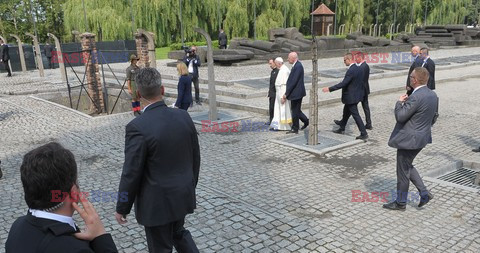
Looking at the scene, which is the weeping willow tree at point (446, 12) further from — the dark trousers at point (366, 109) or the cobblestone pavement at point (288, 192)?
the dark trousers at point (366, 109)

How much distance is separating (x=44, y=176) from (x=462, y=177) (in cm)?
630

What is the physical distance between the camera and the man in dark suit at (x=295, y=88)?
8523 millimetres

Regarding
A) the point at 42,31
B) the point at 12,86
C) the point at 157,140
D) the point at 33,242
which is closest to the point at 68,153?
the point at 33,242

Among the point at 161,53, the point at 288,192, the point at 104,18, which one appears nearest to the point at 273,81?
the point at 288,192

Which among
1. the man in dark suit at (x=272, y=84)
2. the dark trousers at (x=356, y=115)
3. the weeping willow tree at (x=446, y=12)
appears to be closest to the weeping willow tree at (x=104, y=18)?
the man in dark suit at (x=272, y=84)

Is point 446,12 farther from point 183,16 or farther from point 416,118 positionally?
point 416,118

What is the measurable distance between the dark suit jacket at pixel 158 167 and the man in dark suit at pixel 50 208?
3.42 feet

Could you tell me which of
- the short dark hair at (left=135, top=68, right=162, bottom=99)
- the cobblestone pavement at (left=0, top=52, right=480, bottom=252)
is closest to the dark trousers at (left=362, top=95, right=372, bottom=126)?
the cobblestone pavement at (left=0, top=52, right=480, bottom=252)

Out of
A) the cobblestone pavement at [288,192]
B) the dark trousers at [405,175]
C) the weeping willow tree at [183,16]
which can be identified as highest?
the weeping willow tree at [183,16]

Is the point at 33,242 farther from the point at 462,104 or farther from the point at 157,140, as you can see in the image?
the point at 462,104

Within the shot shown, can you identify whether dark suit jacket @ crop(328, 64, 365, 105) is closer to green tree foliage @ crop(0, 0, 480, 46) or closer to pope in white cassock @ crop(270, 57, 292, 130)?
pope in white cassock @ crop(270, 57, 292, 130)

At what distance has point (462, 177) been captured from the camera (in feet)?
20.6

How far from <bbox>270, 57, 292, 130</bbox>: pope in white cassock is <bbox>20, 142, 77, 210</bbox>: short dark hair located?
7.50m

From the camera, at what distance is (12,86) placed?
18344 millimetres
